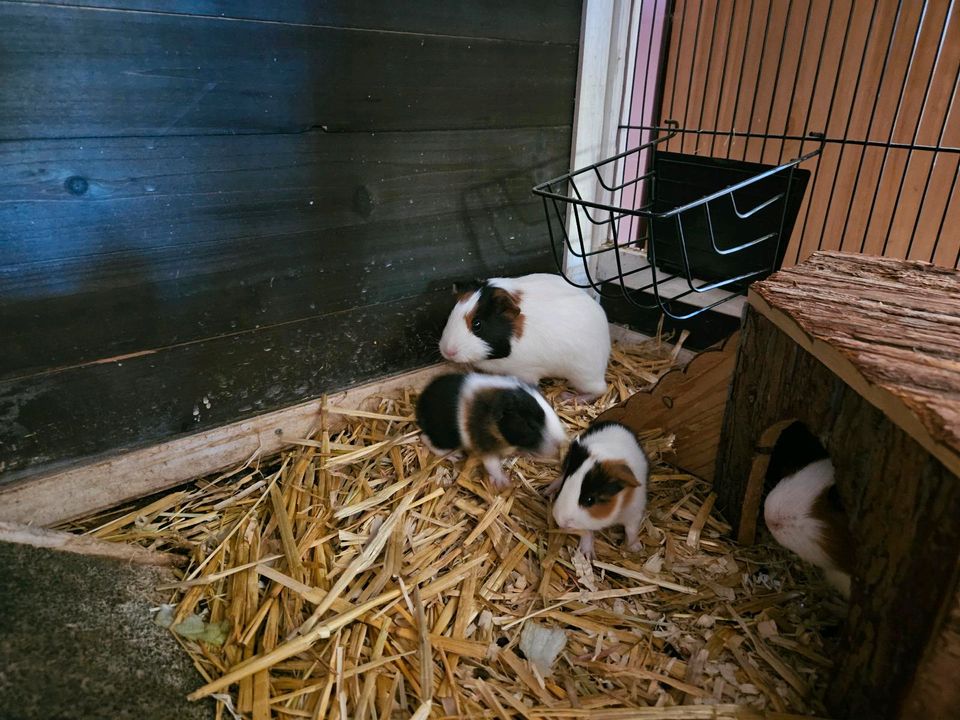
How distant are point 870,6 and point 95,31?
106 inches

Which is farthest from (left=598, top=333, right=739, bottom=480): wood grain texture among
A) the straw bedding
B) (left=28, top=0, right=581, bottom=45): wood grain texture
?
(left=28, top=0, right=581, bottom=45): wood grain texture

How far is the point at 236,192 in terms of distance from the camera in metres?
1.68

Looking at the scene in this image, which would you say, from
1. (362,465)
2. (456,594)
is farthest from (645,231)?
(456,594)

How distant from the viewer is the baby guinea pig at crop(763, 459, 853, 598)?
1.36 m

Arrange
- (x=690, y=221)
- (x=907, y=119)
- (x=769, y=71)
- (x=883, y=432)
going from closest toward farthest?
(x=883, y=432)
(x=690, y=221)
(x=907, y=119)
(x=769, y=71)

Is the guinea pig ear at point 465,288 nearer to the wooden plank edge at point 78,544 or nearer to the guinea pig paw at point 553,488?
the guinea pig paw at point 553,488

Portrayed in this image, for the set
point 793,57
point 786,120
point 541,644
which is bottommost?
point 541,644

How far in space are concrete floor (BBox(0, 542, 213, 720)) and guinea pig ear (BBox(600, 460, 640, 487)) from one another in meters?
0.98

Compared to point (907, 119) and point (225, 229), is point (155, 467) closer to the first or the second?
point (225, 229)

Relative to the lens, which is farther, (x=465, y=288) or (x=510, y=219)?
(x=510, y=219)

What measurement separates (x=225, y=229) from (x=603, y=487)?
118 cm

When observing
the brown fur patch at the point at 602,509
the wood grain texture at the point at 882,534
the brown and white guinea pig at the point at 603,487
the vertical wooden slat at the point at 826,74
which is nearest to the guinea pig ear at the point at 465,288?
the brown and white guinea pig at the point at 603,487

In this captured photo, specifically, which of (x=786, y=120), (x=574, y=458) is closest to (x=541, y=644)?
(x=574, y=458)

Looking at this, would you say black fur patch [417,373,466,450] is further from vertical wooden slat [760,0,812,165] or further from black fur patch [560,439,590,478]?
vertical wooden slat [760,0,812,165]
